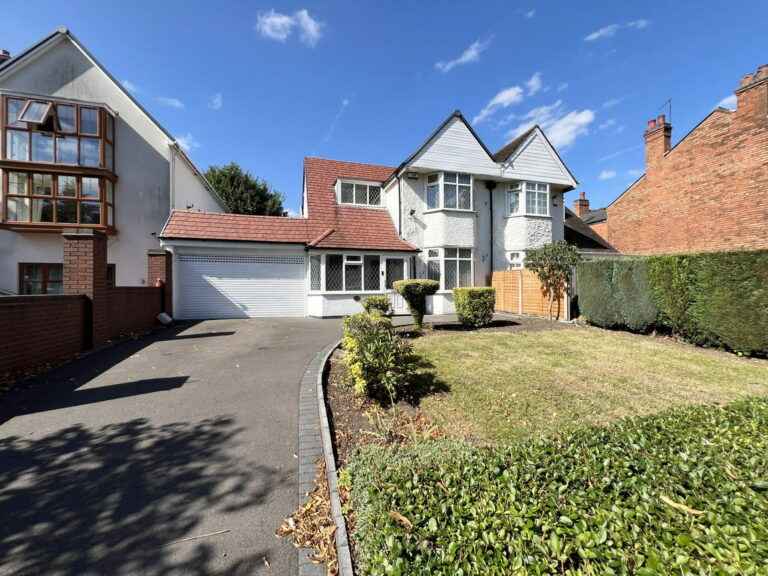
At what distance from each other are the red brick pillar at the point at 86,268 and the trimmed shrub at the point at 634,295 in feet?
46.6

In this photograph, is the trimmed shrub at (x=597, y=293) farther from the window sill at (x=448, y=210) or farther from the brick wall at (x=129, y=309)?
the brick wall at (x=129, y=309)

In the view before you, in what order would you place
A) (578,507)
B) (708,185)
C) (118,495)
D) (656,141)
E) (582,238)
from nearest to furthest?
1. (578,507)
2. (118,495)
3. (708,185)
4. (656,141)
5. (582,238)

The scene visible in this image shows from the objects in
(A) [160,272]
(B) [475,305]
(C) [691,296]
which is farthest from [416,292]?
(A) [160,272]

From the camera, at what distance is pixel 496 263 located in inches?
632

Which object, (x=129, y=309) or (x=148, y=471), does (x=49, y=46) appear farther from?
(x=148, y=471)

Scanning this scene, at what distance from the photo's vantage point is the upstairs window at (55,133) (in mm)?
13049

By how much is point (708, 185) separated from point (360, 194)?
633 inches

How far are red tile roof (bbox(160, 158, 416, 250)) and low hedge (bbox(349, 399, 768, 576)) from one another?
38.8ft

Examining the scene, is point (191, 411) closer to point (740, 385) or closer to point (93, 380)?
point (93, 380)

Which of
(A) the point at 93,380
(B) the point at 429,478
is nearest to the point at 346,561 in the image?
(B) the point at 429,478

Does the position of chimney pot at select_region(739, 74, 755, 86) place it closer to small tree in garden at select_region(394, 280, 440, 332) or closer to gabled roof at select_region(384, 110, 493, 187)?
gabled roof at select_region(384, 110, 493, 187)

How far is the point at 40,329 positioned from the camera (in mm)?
5793

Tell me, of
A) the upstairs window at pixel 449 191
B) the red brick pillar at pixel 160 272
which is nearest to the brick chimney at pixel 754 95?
the upstairs window at pixel 449 191

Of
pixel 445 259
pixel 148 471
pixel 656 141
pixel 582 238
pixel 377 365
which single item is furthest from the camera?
pixel 582 238
